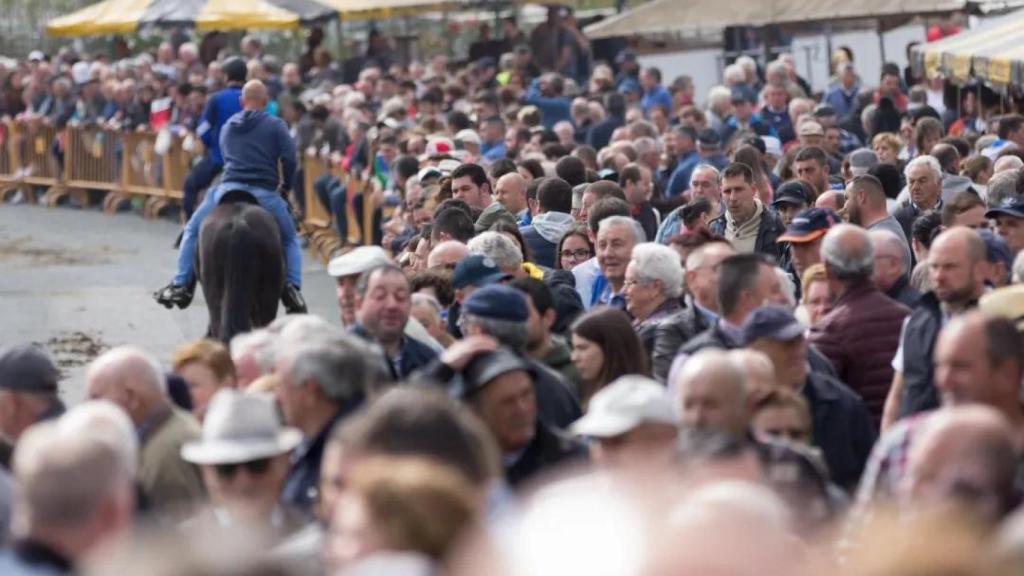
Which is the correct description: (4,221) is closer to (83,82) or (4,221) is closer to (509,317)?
(83,82)

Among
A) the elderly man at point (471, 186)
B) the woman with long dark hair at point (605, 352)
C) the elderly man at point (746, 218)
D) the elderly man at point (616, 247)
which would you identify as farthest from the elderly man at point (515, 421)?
the elderly man at point (471, 186)

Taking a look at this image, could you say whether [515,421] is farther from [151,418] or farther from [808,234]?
→ [808,234]

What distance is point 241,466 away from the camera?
7523mm

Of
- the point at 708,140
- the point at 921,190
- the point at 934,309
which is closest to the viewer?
the point at 934,309

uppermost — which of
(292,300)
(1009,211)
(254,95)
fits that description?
(254,95)

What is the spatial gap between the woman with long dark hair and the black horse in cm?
756

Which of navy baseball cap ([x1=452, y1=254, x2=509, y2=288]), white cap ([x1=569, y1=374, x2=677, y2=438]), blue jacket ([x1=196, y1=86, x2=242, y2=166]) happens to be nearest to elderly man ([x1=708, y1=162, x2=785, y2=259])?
navy baseball cap ([x1=452, y1=254, x2=509, y2=288])

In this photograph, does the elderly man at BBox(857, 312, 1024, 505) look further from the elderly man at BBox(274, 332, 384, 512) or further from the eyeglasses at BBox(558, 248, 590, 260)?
the eyeglasses at BBox(558, 248, 590, 260)

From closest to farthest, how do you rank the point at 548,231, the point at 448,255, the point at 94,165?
the point at 448,255 → the point at 548,231 → the point at 94,165

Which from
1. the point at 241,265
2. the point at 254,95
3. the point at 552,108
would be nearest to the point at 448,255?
the point at 241,265

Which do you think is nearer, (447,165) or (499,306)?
(499,306)

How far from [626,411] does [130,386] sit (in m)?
2.02

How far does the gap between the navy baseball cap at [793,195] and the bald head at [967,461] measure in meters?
8.46

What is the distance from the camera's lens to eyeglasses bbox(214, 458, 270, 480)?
7512 mm
